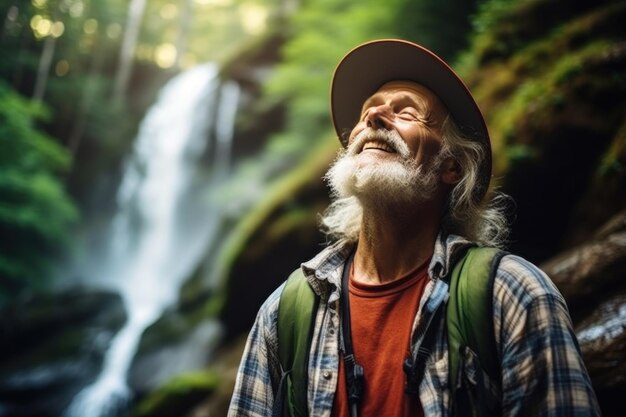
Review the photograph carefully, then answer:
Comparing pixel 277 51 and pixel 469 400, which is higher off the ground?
pixel 277 51

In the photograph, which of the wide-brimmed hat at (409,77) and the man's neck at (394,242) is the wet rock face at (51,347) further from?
the wide-brimmed hat at (409,77)

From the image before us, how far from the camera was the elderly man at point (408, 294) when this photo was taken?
1185 mm

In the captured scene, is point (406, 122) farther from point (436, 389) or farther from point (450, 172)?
point (436, 389)

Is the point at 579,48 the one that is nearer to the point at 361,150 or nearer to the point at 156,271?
the point at 361,150

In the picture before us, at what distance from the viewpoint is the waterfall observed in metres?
15.0

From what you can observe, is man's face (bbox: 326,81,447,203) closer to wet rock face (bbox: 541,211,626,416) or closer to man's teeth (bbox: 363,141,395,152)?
man's teeth (bbox: 363,141,395,152)

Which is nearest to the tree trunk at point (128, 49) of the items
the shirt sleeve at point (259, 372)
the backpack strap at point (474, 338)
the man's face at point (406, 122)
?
the man's face at point (406, 122)

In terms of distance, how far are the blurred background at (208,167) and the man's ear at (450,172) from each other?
4.46 feet

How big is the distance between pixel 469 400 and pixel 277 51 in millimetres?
16012

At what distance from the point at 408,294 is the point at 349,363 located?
35 centimetres

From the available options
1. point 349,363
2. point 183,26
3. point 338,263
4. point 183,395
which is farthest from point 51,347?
point 183,26

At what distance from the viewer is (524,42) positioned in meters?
4.94

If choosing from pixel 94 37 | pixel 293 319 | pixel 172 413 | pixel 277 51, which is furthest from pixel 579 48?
pixel 94 37

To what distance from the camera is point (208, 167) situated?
49.4ft
